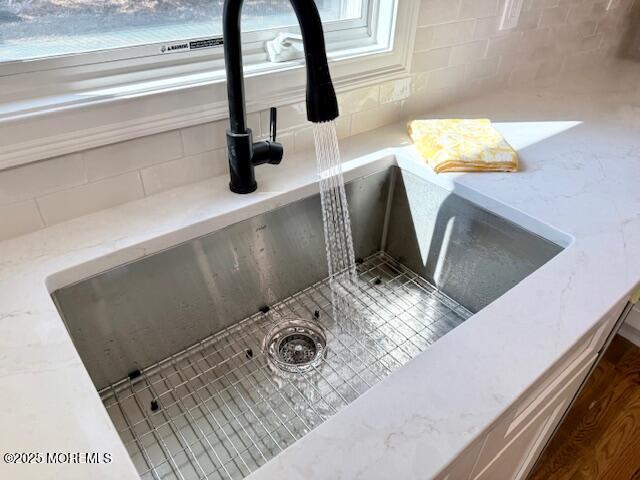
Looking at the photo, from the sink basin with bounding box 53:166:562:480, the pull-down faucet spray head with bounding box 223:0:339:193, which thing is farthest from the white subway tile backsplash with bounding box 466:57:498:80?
the pull-down faucet spray head with bounding box 223:0:339:193

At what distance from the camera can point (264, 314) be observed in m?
1.00

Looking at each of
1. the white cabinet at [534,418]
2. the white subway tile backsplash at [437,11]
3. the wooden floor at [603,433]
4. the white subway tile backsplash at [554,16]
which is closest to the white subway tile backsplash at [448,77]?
the white subway tile backsplash at [437,11]

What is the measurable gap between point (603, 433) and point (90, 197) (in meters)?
1.63

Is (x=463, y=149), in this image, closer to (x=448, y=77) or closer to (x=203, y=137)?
(x=448, y=77)

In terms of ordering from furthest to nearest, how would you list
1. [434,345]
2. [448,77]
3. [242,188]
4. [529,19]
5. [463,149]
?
[529,19]
[448,77]
[463,149]
[242,188]
[434,345]

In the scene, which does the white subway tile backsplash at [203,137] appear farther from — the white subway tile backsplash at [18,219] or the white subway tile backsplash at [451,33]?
the white subway tile backsplash at [451,33]

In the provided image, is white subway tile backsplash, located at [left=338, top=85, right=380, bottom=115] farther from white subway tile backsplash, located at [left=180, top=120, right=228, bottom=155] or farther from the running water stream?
white subway tile backsplash, located at [left=180, top=120, right=228, bottom=155]

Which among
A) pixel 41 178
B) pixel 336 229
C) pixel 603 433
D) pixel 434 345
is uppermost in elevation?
pixel 41 178

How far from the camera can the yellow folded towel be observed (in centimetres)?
103

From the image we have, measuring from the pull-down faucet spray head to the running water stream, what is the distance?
0.13m

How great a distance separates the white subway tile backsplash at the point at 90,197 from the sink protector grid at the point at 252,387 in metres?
0.32

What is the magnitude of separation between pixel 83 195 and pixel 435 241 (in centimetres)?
73

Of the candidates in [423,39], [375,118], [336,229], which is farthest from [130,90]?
[423,39]

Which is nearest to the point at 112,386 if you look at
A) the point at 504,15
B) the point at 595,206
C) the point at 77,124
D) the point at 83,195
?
the point at 83,195
